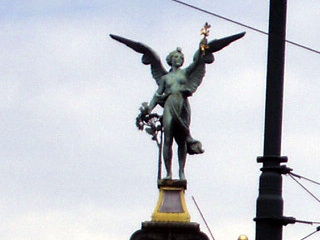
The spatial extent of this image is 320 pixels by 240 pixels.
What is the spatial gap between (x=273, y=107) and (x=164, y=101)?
39.1 feet

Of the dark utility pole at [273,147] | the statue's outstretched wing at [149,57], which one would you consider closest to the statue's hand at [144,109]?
the statue's outstretched wing at [149,57]

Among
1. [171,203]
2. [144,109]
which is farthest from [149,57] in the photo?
[171,203]

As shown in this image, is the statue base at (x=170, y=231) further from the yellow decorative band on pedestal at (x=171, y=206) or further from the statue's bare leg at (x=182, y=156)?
the statue's bare leg at (x=182, y=156)

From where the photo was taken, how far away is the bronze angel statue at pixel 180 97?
22250mm

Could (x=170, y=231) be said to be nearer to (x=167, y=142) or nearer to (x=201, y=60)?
(x=167, y=142)

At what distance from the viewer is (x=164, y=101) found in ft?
73.6

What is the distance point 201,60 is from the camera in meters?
22.5

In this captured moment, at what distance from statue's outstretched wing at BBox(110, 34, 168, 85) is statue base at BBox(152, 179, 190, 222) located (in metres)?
1.91

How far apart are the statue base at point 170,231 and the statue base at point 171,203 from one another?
4.9 inches

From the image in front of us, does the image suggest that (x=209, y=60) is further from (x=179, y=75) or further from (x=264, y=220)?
(x=264, y=220)

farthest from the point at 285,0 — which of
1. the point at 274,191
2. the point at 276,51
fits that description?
the point at 274,191

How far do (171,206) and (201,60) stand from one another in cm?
261

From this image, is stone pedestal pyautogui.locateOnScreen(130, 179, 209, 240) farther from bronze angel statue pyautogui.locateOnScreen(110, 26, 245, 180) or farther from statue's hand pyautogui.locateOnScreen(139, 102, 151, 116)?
statue's hand pyautogui.locateOnScreen(139, 102, 151, 116)

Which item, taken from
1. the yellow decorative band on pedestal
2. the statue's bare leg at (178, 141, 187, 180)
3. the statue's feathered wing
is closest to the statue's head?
the statue's feathered wing
